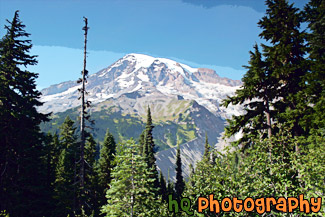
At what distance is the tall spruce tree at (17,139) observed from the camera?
1941 centimetres

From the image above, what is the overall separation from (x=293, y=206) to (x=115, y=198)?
6.69 meters

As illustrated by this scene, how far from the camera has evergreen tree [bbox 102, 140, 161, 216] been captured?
9.94 metres

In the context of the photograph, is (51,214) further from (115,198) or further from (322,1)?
(322,1)

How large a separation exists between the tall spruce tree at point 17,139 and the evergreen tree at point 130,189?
13340 millimetres

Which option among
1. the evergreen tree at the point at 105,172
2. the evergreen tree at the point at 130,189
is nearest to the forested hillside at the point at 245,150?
the evergreen tree at the point at 130,189

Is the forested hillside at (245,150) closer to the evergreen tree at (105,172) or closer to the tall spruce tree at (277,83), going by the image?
the tall spruce tree at (277,83)

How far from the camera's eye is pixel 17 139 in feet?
67.1

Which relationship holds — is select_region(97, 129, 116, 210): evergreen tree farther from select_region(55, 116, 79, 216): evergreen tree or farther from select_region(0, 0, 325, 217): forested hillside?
select_region(0, 0, 325, 217): forested hillside

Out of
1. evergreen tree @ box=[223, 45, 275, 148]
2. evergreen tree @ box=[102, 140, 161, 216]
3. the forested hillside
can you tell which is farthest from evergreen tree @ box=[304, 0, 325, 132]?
evergreen tree @ box=[102, 140, 161, 216]

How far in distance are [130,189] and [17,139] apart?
1517 cm

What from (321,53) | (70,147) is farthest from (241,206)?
(70,147)

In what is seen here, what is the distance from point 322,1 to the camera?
19000mm

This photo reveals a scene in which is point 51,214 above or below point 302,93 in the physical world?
below

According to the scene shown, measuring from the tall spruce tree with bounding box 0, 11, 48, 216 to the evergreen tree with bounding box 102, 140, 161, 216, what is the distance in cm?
1334
